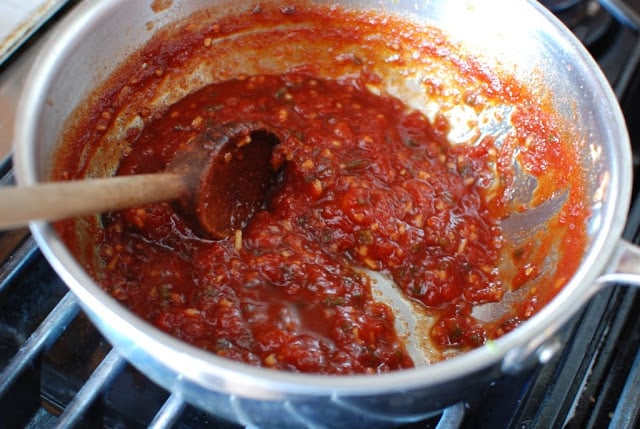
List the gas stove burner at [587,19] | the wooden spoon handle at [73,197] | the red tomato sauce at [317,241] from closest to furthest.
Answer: the wooden spoon handle at [73,197] < the red tomato sauce at [317,241] < the gas stove burner at [587,19]

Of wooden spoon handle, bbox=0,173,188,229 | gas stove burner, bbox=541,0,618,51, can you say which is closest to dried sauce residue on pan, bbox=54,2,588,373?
wooden spoon handle, bbox=0,173,188,229

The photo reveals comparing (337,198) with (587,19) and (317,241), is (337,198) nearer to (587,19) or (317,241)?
(317,241)

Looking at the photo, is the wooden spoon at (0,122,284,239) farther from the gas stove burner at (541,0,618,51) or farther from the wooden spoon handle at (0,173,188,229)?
the gas stove burner at (541,0,618,51)

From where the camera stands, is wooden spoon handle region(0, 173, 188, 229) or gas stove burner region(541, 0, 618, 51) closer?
wooden spoon handle region(0, 173, 188, 229)

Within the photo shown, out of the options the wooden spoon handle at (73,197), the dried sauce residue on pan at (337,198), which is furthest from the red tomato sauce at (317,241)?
the wooden spoon handle at (73,197)

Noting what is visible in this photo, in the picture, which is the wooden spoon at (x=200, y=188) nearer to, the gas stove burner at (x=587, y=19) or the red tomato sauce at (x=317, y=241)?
the red tomato sauce at (x=317, y=241)

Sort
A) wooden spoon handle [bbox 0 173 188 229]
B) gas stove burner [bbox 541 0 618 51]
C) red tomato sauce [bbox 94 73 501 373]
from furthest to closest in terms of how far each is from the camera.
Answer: gas stove burner [bbox 541 0 618 51]
red tomato sauce [bbox 94 73 501 373]
wooden spoon handle [bbox 0 173 188 229]

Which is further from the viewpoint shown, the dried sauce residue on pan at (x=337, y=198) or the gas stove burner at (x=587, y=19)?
the gas stove burner at (x=587, y=19)
